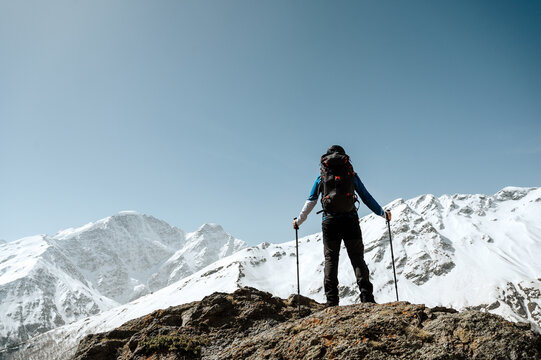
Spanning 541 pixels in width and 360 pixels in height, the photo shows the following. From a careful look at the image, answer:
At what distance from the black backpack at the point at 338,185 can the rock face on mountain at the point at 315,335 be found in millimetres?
2654

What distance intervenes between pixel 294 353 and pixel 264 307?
159 inches

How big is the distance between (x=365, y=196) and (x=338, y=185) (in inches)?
56.5

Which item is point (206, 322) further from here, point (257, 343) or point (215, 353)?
point (257, 343)

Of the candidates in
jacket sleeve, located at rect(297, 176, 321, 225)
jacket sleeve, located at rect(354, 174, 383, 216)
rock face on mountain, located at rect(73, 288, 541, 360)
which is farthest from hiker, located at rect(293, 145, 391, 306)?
rock face on mountain, located at rect(73, 288, 541, 360)

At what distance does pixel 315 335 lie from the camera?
597cm

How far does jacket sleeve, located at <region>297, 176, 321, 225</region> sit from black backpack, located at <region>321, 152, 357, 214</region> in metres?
0.68

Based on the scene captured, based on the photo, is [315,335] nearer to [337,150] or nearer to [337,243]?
[337,243]

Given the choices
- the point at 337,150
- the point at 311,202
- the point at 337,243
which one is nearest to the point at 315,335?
the point at 337,243

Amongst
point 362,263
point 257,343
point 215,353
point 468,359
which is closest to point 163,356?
point 215,353

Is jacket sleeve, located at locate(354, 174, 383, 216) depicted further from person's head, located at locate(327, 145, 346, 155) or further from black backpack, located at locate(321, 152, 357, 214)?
person's head, located at locate(327, 145, 346, 155)

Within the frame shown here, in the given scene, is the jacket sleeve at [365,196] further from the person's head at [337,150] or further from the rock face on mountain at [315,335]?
the rock face on mountain at [315,335]

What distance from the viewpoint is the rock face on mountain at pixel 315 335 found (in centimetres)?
475

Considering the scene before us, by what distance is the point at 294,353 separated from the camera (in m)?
5.77

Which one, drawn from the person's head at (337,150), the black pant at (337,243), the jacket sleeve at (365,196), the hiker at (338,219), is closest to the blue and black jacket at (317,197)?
the jacket sleeve at (365,196)
